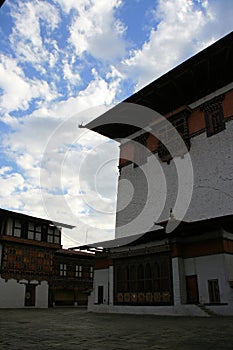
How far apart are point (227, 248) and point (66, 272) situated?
22.6 metres

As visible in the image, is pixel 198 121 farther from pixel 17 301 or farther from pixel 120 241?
pixel 17 301

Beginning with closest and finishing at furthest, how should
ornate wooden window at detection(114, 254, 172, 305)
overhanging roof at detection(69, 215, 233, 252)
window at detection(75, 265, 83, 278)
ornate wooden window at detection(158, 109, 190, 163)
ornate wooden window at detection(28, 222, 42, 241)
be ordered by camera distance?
overhanging roof at detection(69, 215, 233, 252)
ornate wooden window at detection(114, 254, 172, 305)
ornate wooden window at detection(158, 109, 190, 163)
ornate wooden window at detection(28, 222, 42, 241)
window at detection(75, 265, 83, 278)

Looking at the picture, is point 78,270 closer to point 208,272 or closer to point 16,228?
point 16,228

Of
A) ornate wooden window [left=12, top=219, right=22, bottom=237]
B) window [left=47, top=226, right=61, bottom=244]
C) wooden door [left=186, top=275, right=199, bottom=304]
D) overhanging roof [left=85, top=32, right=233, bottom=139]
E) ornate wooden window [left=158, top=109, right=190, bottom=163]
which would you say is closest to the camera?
wooden door [left=186, top=275, right=199, bottom=304]

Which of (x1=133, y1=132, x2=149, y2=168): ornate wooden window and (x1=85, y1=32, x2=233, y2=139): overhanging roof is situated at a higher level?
(x1=85, y1=32, x2=233, y2=139): overhanging roof

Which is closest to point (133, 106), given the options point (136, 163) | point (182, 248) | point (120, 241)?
point (136, 163)

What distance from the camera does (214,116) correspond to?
1884cm

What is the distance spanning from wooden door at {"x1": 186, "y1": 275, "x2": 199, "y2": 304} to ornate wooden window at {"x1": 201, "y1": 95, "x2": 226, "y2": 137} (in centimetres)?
827

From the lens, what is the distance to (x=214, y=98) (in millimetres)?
18891

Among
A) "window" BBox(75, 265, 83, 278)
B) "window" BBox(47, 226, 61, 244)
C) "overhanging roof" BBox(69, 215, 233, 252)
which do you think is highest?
"window" BBox(47, 226, 61, 244)

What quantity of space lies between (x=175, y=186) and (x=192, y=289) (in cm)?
691

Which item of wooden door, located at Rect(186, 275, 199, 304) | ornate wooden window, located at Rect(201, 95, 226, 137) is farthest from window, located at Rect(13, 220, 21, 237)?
ornate wooden window, located at Rect(201, 95, 226, 137)

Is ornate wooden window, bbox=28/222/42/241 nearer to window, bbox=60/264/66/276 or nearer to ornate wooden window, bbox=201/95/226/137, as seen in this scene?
window, bbox=60/264/66/276

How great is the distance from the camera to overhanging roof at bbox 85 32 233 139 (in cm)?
1748
